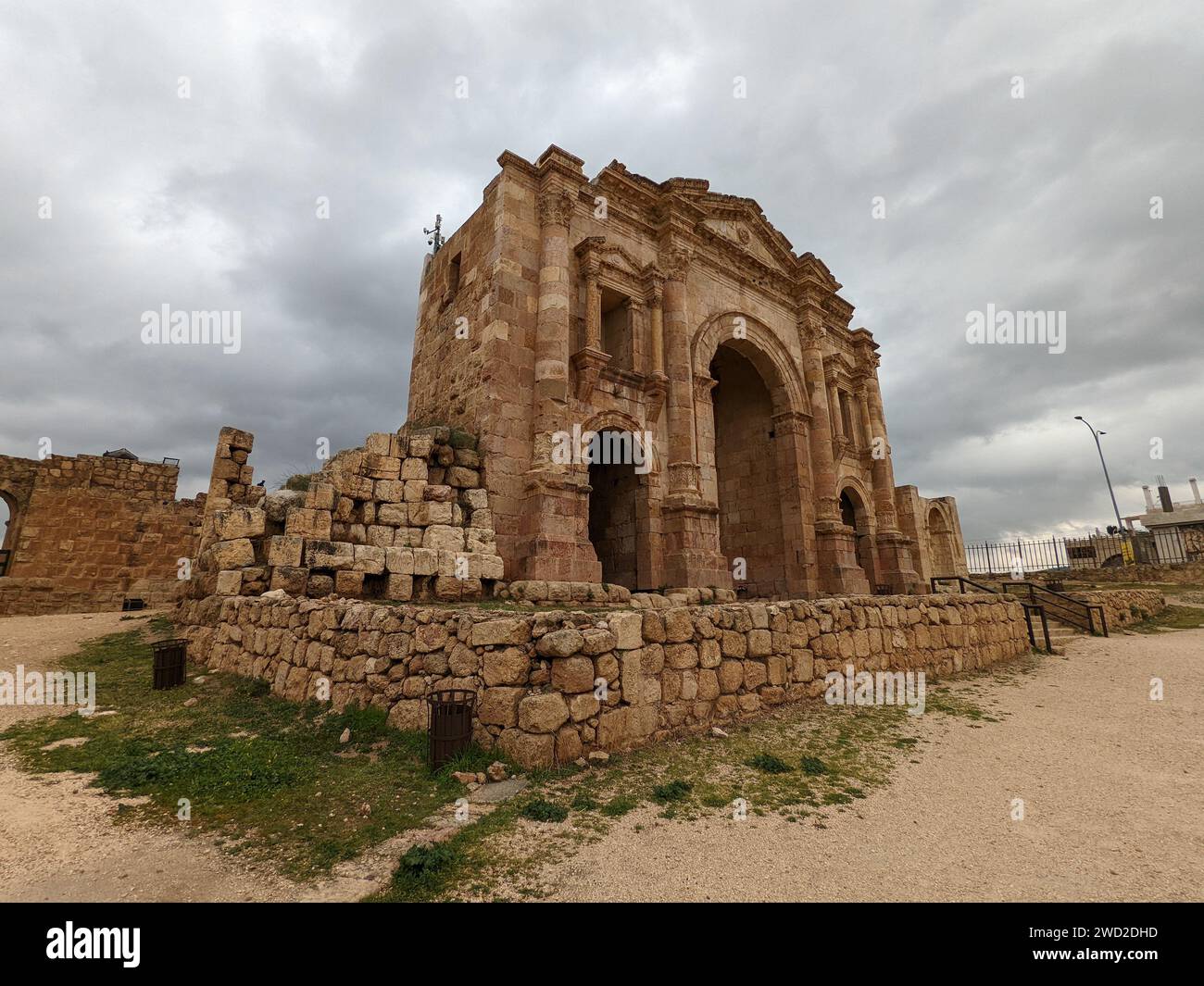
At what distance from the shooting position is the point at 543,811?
12.9 ft

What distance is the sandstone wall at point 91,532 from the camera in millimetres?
15086

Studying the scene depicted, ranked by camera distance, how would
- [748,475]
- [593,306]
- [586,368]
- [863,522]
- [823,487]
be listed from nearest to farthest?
[586,368]
[593,306]
[823,487]
[748,475]
[863,522]

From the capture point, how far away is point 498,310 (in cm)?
1112

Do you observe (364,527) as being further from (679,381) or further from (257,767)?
(679,381)

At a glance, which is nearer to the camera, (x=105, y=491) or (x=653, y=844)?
(x=653, y=844)

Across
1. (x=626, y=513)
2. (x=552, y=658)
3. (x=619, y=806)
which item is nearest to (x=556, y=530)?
(x=626, y=513)

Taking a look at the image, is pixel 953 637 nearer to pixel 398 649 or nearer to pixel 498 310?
pixel 398 649

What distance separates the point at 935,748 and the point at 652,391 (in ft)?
29.7

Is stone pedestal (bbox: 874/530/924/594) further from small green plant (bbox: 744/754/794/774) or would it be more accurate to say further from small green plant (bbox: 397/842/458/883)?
small green plant (bbox: 397/842/458/883)

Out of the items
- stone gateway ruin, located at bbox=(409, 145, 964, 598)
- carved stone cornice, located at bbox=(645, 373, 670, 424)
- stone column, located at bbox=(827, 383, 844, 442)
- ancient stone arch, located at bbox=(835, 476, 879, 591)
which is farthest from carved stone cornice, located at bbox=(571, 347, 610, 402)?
ancient stone arch, located at bbox=(835, 476, 879, 591)

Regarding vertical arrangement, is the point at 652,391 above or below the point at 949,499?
above

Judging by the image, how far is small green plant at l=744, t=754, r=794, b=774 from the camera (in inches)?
196

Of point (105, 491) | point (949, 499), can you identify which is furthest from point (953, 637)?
point (105, 491)

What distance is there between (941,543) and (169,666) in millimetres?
30645
